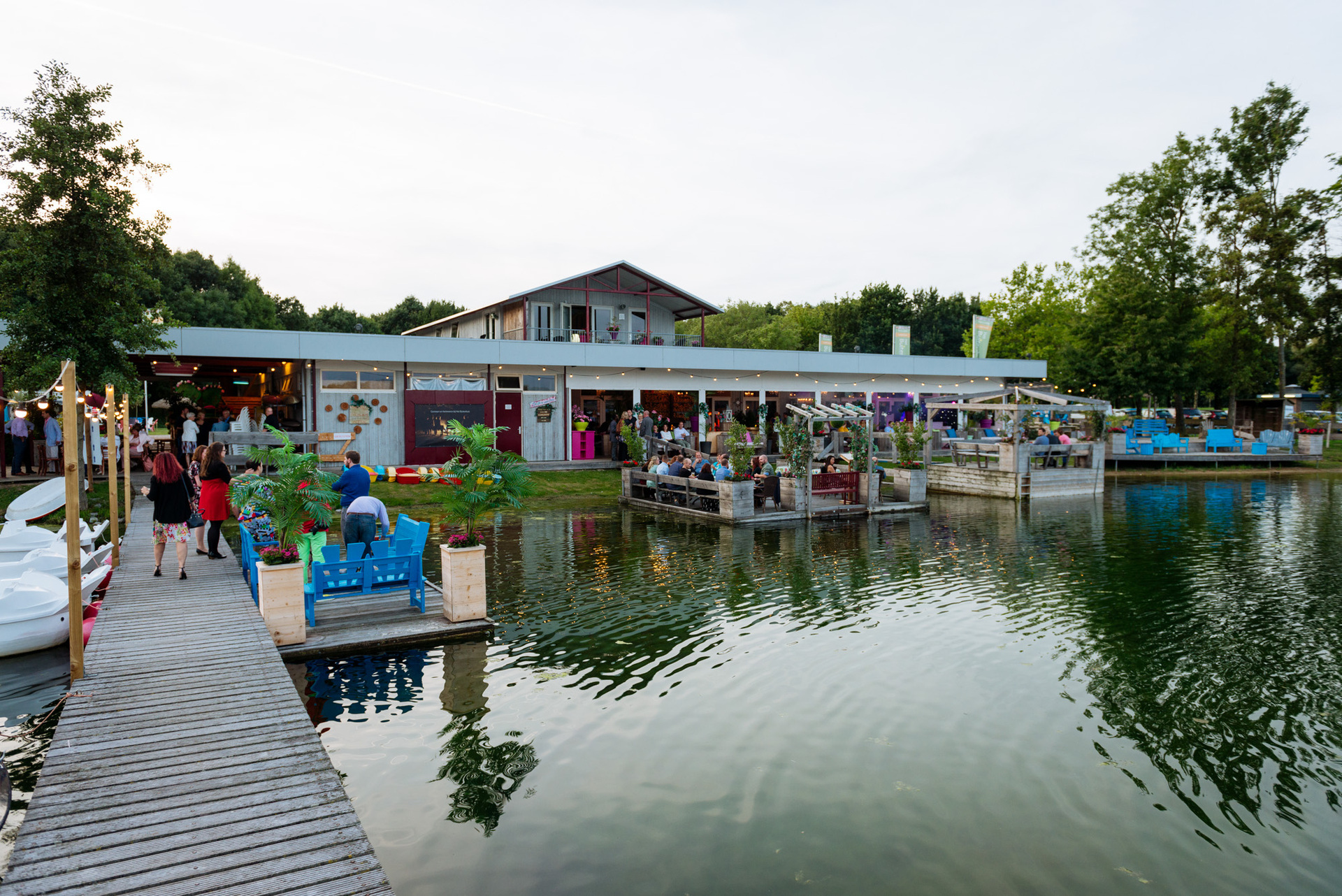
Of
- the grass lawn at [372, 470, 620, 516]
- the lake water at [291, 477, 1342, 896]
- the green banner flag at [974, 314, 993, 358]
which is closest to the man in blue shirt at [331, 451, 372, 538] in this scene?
the lake water at [291, 477, 1342, 896]

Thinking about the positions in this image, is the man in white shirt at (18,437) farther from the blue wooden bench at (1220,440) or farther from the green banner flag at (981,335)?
the blue wooden bench at (1220,440)

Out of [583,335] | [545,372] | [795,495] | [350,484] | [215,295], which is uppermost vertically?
[215,295]

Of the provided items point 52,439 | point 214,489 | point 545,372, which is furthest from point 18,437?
point 545,372

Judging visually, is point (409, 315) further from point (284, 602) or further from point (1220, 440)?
point (284, 602)

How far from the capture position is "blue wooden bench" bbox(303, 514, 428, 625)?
911cm

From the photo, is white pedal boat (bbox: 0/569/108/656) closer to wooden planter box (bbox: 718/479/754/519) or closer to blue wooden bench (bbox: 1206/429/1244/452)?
wooden planter box (bbox: 718/479/754/519)

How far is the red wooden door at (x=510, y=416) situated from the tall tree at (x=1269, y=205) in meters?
34.1

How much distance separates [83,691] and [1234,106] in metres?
49.6

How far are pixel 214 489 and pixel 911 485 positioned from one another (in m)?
15.4

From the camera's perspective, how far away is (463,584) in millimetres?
9047

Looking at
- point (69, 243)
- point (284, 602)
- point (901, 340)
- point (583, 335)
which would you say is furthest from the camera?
point (901, 340)

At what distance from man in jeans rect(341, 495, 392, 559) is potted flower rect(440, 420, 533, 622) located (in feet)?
4.12

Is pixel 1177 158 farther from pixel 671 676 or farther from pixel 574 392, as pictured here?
pixel 671 676

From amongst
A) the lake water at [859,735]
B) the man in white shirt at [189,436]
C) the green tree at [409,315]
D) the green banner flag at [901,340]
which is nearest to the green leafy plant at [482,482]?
the lake water at [859,735]
